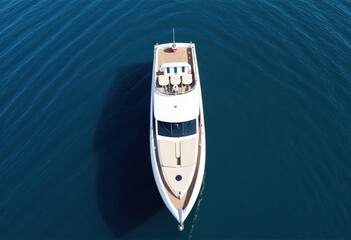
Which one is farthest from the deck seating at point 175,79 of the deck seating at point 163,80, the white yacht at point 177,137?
the deck seating at point 163,80

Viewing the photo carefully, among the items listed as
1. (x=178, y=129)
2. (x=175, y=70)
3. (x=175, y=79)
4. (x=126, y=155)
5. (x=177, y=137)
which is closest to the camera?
(x=177, y=137)

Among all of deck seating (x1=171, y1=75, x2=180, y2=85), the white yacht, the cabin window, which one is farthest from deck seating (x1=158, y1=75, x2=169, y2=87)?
the cabin window

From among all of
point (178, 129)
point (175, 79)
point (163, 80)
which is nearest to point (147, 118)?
point (163, 80)

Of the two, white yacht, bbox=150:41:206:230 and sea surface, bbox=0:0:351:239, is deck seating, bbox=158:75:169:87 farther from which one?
sea surface, bbox=0:0:351:239

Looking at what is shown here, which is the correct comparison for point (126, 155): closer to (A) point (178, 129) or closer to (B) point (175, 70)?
(A) point (178, 129)

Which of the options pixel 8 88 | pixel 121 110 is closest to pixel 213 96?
pixel 121 110

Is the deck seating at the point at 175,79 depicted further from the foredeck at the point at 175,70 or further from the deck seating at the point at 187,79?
the deck seating at the point at 187,79
